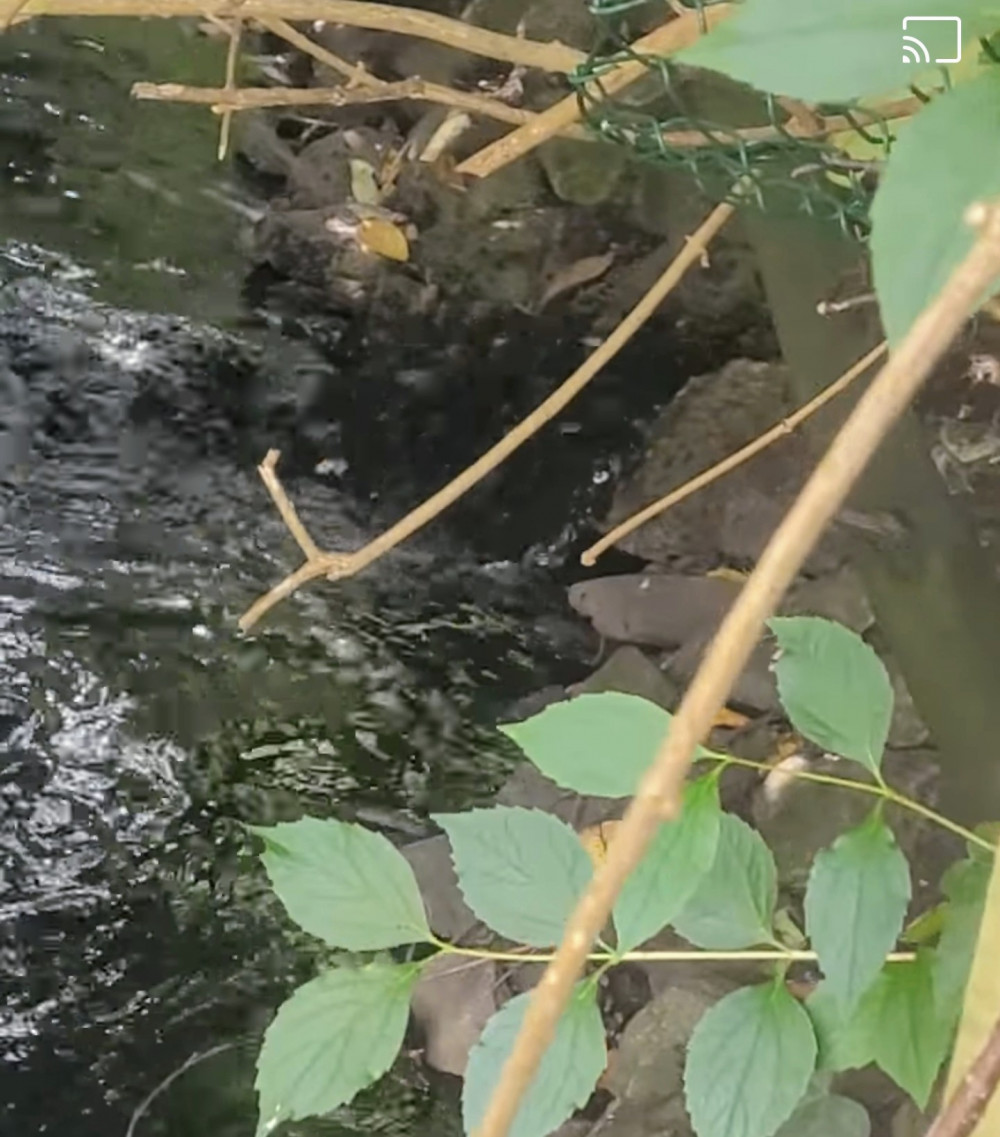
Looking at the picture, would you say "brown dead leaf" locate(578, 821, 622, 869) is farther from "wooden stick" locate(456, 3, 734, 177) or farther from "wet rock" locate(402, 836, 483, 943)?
"wooden stick" locate(456, 3, 734, 177)

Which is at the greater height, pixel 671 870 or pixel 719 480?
pixel 671 870

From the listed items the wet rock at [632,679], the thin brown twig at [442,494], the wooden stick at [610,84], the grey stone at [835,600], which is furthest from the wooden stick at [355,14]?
the wet rock at [632,679]

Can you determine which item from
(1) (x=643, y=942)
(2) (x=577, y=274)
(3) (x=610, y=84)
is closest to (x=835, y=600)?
(2) (x=577, y=274)

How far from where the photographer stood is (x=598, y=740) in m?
0.43

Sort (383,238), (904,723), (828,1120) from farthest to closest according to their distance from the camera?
1. (383,238)
2. (904,723)
3. (828,1120)

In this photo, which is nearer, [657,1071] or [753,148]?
[753,148]

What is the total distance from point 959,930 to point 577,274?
1.23m

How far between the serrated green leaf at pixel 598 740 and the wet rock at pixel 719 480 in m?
0.99

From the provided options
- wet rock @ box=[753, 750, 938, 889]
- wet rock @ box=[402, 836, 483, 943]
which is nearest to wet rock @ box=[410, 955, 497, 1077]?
wet rock @ box=[402, 836, 483, 943]

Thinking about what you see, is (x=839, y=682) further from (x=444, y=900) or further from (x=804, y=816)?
(x=444, y=900)

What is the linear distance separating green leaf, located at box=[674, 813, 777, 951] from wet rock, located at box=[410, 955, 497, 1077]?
0.83 metres

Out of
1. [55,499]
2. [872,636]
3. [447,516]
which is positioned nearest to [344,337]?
[447,516]

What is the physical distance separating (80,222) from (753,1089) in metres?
1.65

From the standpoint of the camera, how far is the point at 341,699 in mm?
1567
